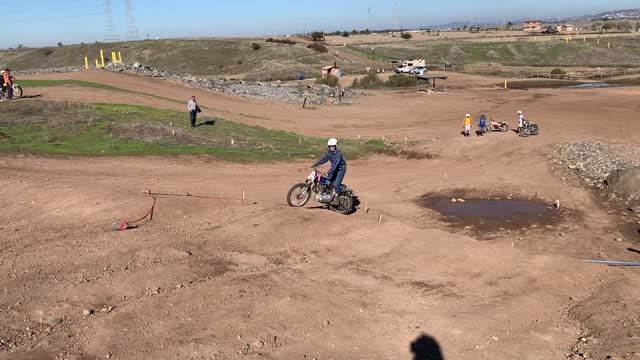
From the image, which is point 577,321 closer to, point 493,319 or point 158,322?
point 493,319

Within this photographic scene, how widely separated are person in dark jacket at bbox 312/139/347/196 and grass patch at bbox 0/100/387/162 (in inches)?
331

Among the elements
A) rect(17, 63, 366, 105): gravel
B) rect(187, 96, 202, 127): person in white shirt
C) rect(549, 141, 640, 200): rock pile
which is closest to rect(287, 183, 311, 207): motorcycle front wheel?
rect(549, 141, 640, 200): rock pile

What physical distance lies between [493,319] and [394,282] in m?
2.26

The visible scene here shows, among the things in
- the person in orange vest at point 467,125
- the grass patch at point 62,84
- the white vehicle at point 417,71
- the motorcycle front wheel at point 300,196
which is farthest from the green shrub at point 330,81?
the motorcycle front wheel at point 300,196

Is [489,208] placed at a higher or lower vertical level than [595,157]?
lower

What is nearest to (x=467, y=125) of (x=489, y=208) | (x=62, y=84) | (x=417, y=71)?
(x=489, y=208)

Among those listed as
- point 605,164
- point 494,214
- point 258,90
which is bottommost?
point 494,214

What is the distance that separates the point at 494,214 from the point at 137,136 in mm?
15650

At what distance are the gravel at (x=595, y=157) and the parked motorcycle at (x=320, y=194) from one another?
37.7 ft

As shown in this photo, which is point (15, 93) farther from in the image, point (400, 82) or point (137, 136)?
point (400, 82)

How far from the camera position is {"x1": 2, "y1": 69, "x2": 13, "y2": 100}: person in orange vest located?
27.7 metres

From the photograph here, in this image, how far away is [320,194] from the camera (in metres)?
15.5

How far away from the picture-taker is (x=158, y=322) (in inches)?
343

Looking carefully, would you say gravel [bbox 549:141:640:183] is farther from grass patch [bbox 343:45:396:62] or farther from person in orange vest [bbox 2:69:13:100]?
grass patch [bbox 343:45:396:62]
